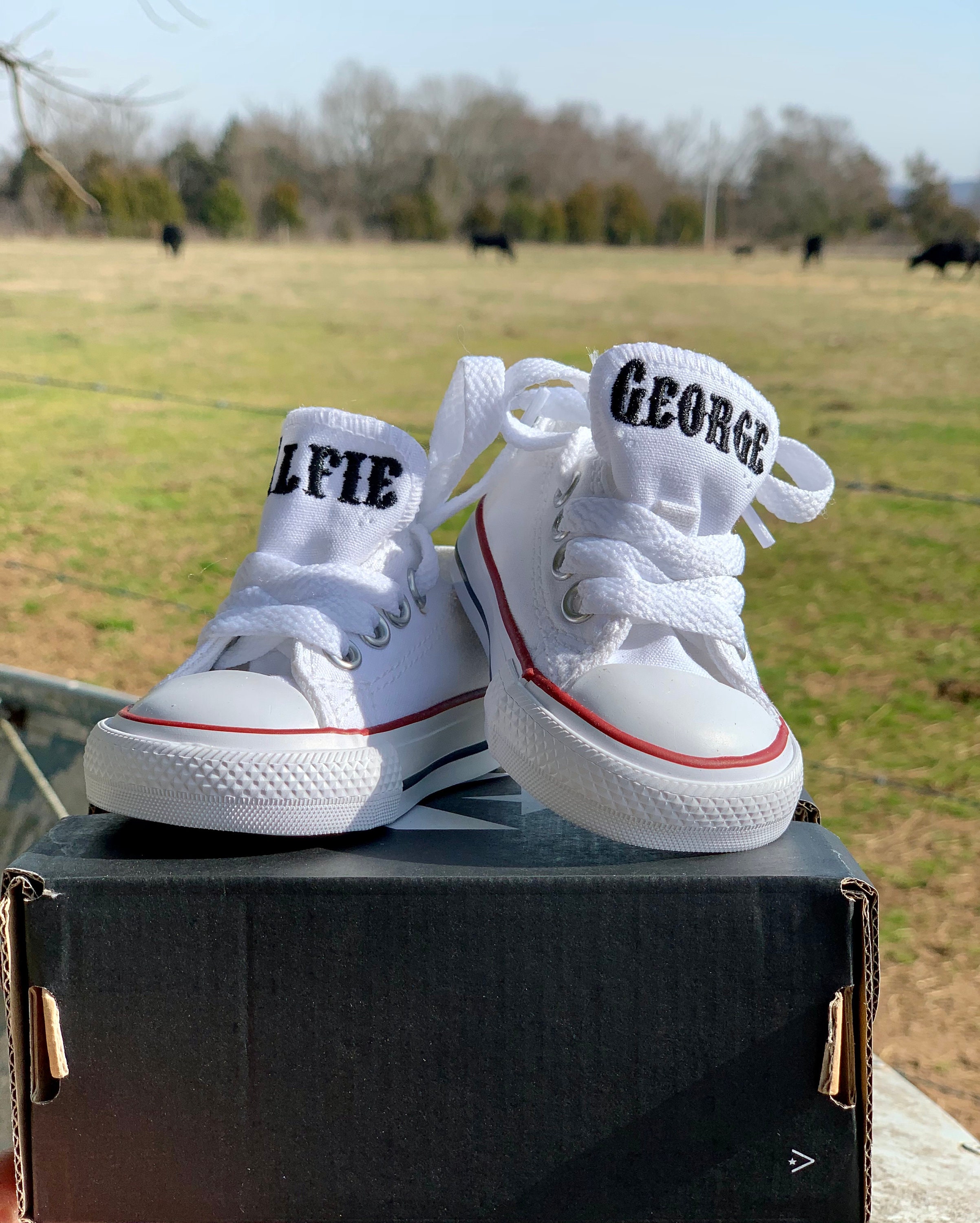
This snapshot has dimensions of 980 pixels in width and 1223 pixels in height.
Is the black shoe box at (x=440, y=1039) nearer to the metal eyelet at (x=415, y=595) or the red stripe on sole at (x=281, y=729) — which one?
the red stripe on sole at (x=281, y=729)

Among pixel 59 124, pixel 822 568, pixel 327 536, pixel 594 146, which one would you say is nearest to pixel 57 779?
pixel 327 536

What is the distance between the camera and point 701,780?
687mm

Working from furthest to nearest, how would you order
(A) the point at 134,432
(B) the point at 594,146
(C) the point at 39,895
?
1. (B) the point at 594,146
2. (A) the point at 134,432
3. (C) the point at 39,895

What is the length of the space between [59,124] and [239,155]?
12.3m

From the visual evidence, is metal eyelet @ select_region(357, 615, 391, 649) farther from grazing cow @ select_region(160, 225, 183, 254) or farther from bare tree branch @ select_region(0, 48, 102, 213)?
grazing cow @ select_region(160, 225, 183, 254)

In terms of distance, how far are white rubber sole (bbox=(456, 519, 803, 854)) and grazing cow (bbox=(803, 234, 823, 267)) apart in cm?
1462

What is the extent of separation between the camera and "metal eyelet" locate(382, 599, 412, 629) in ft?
2.90

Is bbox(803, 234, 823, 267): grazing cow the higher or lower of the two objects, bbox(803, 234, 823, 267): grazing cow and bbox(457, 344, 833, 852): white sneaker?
the higher

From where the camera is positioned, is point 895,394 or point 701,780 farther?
point 895,394

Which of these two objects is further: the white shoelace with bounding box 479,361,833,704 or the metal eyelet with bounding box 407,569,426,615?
the metal eyelet with bounding box 407,569,426,615

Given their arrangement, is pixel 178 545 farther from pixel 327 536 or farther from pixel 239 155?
pixel 239 155

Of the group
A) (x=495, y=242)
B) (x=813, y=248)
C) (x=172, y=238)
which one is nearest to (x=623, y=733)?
(x=813, y=248)

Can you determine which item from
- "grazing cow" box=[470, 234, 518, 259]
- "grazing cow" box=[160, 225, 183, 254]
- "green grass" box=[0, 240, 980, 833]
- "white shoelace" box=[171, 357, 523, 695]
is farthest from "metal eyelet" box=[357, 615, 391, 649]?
"grazing cow" box=[470, 234, 518, 259]

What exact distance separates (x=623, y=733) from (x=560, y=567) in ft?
0.60
